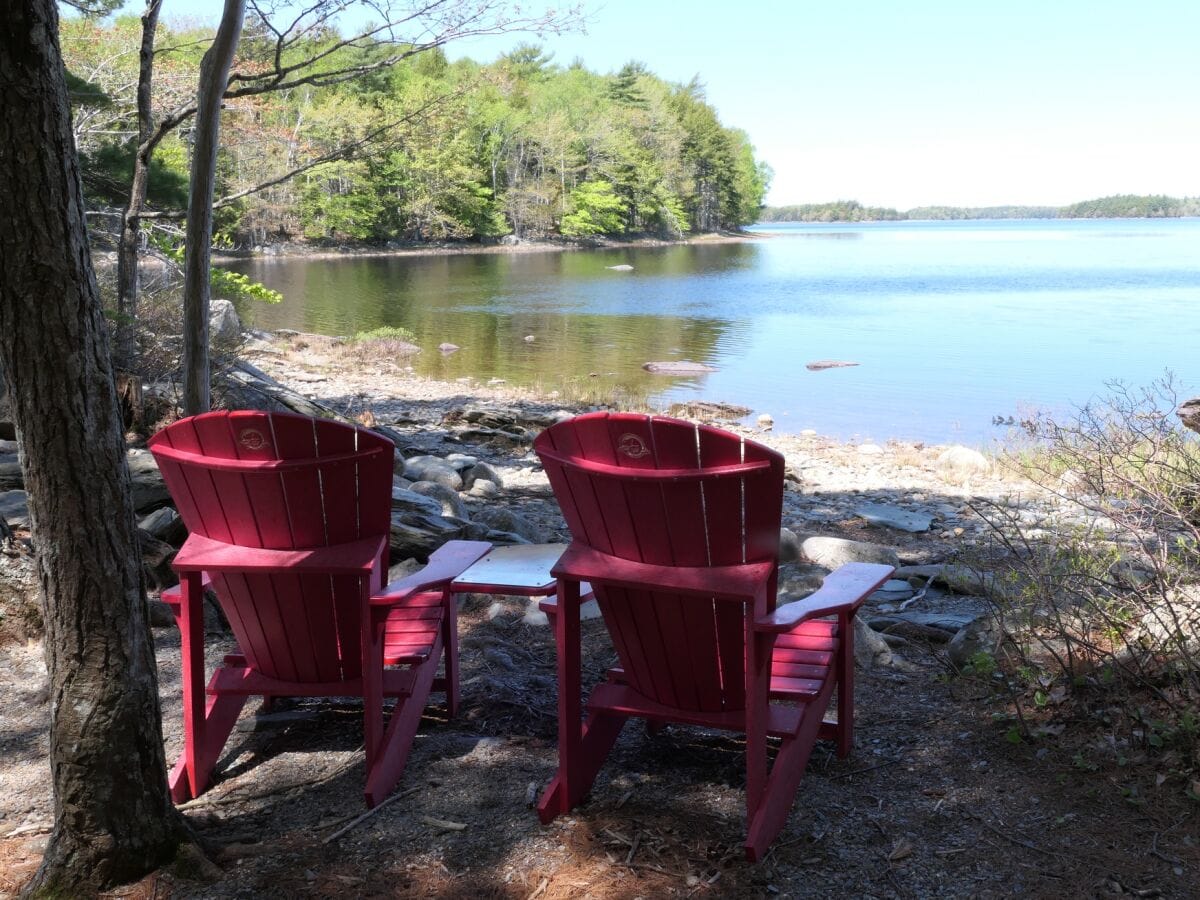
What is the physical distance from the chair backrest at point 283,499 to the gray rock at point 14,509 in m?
2.13

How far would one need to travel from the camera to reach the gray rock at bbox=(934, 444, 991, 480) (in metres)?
10.1

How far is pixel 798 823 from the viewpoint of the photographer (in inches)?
104

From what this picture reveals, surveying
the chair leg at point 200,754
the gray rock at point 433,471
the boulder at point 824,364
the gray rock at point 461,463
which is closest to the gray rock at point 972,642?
the chair leg at point 200,754

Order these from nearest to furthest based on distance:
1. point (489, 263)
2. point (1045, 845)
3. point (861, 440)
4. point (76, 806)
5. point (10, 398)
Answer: point (10, 398), point (76, 806), point (1045, 845), point (861, 440), point (489, 263)

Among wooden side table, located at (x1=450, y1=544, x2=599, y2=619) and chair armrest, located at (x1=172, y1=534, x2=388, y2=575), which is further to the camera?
wooden side table, located at (x1=450, y1=544, x2=599, y2=619)

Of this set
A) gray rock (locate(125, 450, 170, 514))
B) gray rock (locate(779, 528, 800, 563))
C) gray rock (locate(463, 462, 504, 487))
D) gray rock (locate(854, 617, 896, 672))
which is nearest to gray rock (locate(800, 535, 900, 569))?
Result: gray rock (locate(779, 528, 800, 563))

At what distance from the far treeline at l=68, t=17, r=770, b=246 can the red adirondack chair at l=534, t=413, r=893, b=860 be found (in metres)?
5.48

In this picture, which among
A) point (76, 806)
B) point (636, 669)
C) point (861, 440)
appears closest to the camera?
point (76, 806)

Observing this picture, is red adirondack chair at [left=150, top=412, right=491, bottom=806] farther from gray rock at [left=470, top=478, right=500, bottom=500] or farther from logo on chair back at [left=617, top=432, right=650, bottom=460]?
gray rock at [left=470, top=478, right=500, bottom=500]

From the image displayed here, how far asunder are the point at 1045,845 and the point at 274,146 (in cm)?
2792

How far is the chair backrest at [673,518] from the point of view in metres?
2.34

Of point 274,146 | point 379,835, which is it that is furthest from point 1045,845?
point 274,146

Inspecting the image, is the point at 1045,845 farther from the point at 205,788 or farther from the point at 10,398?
the point at 10,398

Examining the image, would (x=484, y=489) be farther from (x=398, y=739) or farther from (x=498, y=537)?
(x=398, y=739)
